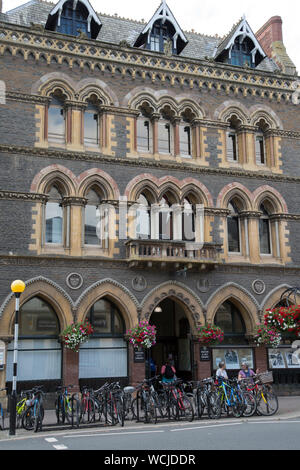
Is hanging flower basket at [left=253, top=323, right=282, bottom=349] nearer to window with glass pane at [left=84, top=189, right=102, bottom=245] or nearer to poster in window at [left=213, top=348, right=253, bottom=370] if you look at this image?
poster in window at [left=213, top=348, right=253, bottom=370]

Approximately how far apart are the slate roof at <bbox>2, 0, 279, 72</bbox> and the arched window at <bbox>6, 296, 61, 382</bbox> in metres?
11.9

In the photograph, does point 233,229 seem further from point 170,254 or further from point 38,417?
point 38,417

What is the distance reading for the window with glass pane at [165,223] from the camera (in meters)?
23.6

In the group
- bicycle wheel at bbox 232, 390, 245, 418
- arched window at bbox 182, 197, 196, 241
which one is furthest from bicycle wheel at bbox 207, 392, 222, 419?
arched window at bbox 182, 197, 196, 241

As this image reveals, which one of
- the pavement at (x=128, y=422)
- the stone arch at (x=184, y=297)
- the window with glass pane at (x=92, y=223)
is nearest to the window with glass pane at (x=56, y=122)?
the window with glass pane at (x=92, y=223)

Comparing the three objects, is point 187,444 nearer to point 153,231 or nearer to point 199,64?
point 153,231

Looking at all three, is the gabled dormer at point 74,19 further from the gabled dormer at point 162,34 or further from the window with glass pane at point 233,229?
the window with glass pane at point 233,229

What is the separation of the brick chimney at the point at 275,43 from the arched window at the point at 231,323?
40.9 ft

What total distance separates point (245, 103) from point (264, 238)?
6451 mm

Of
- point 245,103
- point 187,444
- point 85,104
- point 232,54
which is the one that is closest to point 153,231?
point 85,104

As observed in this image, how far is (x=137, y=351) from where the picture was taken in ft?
70.9

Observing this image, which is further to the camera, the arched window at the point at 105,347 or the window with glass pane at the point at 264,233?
the window with glass pane at the point at 264,233

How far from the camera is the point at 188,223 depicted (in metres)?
24.0

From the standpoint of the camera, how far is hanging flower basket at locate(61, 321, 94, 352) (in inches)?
793
